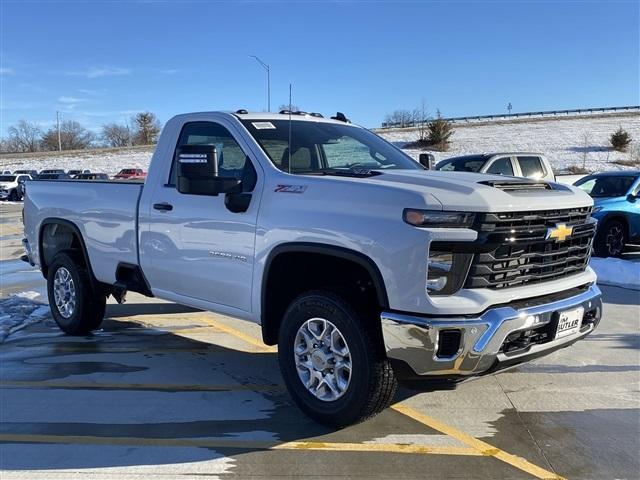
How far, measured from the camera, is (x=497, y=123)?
66.9m

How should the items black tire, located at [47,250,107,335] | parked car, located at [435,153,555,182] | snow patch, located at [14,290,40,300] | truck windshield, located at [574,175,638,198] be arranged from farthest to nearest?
parked car, located at [435,153,555,182]
truck windshield, located at [574,175,638,198]
snow patch, located at [14,290,40,300]
black tire, located at [47,250,107,335]

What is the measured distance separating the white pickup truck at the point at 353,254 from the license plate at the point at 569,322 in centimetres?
1

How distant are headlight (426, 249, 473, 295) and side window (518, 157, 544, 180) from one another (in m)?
10.4

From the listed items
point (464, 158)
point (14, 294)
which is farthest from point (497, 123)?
point (14, 294)

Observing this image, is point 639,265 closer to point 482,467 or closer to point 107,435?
point 482,467

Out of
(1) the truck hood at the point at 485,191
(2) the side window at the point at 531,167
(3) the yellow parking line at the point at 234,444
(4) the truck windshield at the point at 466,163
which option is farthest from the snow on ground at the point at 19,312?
(2) the side window at the point at 531,167

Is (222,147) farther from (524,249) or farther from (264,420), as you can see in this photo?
(524,249)

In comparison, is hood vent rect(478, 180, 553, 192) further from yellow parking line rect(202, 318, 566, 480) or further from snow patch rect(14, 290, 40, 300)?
snow patch rect(14, 290, 40, 300)

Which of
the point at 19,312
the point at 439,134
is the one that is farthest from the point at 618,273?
the point at 439,134

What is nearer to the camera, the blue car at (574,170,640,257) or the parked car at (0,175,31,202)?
the blue car at (574,170,640,257)

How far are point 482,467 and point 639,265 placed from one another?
770 cm

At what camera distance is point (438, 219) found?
3.50 metres

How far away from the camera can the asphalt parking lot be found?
3621 millimetres

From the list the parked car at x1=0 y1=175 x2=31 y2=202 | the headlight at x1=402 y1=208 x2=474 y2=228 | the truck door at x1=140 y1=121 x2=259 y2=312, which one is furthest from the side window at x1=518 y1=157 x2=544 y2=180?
the parked car at x1=0 y1=175 x2=31 y2=202
